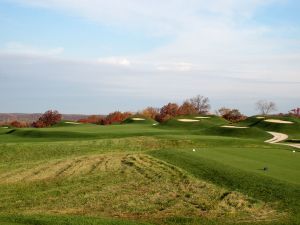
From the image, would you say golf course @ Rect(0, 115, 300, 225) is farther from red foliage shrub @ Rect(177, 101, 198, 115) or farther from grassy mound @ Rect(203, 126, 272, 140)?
red foliage shrub @ Rect(177, 101, 198, 115)

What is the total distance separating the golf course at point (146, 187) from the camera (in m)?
15.7

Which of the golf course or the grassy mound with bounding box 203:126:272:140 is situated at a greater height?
the grassy mound with bounding box 203:126:272:140

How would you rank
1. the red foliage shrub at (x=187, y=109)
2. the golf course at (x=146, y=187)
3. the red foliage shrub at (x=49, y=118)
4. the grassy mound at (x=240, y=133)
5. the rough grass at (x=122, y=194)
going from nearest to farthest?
the golf course at (x=146, y=187)
the rough grass at (x=122, y=194)
the grassy mound at (x=240, y=133)
the red foliage shrub at (x=49, y=118)
the red foliage shrub at (x=187, y=109)

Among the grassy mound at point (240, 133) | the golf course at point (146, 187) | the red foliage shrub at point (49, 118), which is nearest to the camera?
the golf course at point (146, 187)

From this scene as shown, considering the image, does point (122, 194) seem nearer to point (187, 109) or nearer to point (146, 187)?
point (146, 187)

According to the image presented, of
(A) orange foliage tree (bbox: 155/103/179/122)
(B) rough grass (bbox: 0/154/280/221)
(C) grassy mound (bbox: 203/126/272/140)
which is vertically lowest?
(B) rough grass (bbox: 0/154/280/221)

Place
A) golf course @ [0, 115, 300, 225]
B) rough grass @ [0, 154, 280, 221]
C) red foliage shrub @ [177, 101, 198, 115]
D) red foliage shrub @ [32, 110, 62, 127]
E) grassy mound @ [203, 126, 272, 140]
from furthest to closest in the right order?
red foliage shrub @ [177, 101, 198, 115]
red foliage shrub @ [32, 110, 62, 127]
grassy mound @ [203, 126, 272, 140]
rough grass @ [0, 154, 280, 221]
golf course @ [0, 115, 300, 225]

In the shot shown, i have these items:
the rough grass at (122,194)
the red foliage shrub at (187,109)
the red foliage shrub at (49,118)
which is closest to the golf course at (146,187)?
the rough grass at (122,194)

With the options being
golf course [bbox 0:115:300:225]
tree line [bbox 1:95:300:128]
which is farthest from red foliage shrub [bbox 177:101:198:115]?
golf course [bbox 0:115:300:225]

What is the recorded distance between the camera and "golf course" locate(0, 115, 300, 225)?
15.7 meters

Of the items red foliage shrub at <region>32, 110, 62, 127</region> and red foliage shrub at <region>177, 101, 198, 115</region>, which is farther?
red foliage shrub at <region>177, 101, 198, 115</region>

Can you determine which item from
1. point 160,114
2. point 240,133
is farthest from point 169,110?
point 240,133

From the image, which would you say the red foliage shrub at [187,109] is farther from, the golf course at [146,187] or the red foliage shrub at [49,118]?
the golf course at [146,187]

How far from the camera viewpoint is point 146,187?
69.2ft
